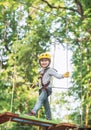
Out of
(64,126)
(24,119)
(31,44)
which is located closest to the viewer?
(24,119)

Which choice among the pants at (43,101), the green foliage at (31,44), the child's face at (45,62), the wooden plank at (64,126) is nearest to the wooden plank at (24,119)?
the wooden plank at (64,126)

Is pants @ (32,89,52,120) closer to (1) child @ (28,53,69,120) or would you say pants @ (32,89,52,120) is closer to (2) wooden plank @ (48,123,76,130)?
(1) child @ (28,53,69,120)

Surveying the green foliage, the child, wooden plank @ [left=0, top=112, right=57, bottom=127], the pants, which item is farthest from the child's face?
the green foliage

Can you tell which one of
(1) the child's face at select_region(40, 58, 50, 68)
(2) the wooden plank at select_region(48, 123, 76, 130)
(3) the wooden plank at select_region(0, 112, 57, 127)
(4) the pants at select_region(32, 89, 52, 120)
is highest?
(1) the child's face at select_region(40, 58, 50, 68)

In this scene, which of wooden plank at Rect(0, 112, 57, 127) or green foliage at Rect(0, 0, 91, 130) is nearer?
wooden plank at Rect(0, 112, 57, 127)

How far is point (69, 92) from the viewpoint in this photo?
530 inches

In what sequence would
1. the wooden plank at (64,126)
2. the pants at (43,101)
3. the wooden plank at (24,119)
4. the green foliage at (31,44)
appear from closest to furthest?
the wooden plank at (24,119) → the wooden plank at (64,126) → the pants at (43,101) → the green foliage at (31,44)

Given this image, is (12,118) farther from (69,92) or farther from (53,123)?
(69,92)

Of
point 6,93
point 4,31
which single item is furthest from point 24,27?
point 6,93

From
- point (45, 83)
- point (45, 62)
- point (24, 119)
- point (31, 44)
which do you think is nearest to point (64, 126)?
point (24, 119)

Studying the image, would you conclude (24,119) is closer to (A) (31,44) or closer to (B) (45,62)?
(B) (45,62)

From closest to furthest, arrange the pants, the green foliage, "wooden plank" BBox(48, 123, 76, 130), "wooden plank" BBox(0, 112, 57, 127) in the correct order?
Result: 1. "wooden plank" BBox(0, 112, 57, 127)
2. "wooden plank" BBox(48, 123, 76, 130)
3. the pants
4. the green foliage

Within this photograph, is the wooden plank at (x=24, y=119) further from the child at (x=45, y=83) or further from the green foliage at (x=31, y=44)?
the green foliage at (x=31, y=44)

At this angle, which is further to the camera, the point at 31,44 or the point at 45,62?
the point at 31,44
